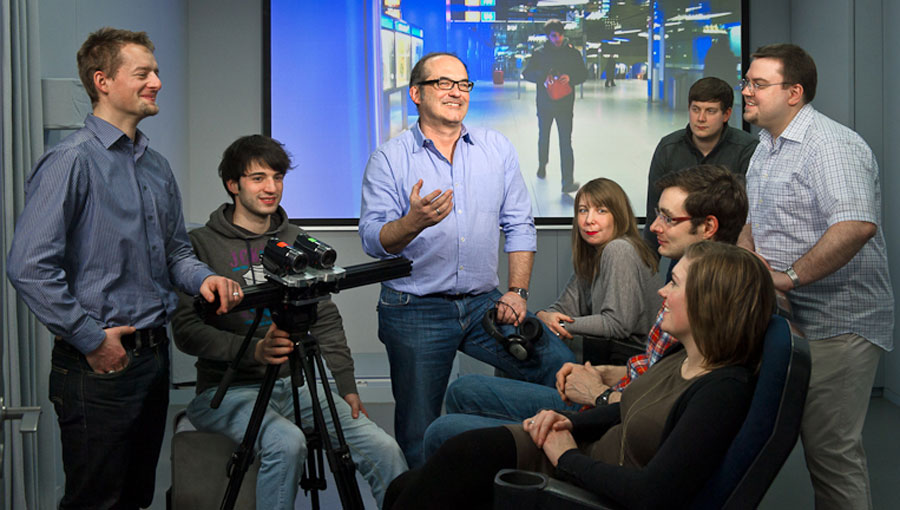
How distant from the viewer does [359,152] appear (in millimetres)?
5145

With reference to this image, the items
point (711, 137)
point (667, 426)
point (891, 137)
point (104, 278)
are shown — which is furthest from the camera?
point (891, 137)

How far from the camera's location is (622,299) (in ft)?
9.11

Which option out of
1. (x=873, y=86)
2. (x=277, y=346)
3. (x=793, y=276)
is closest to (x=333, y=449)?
(x=277, y=346)

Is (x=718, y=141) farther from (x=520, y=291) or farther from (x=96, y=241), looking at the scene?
(x=96, y=241)

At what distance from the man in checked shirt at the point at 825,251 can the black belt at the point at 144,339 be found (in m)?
1.72

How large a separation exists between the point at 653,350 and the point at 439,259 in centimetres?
78

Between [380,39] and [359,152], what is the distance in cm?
73

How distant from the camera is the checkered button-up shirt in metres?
2.29

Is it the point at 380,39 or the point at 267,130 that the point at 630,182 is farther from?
the point at 267,130

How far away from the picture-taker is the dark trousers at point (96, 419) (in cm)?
202

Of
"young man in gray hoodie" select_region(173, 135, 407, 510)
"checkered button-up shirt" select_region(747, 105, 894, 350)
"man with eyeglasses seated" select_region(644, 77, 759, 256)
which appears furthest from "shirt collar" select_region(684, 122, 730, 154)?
"young man in gray hoodie" select_region(173, 135, 407, 510)

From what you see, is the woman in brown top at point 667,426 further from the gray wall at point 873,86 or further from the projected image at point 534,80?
the projected image at point 534,80

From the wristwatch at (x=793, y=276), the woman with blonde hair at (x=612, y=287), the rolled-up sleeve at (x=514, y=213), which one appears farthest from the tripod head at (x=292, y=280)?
the wristwatch at (x=793, y=276)

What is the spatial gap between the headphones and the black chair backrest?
3.28 feet
